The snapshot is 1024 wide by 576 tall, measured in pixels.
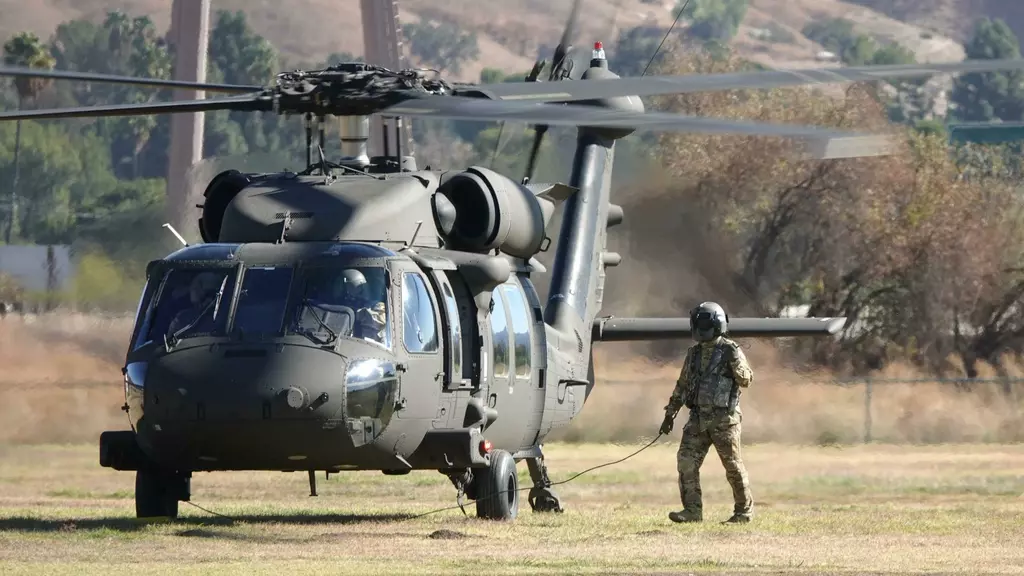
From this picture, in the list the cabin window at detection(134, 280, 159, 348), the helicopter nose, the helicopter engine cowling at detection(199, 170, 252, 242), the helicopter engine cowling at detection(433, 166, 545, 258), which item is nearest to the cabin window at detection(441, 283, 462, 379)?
the helicopter engine cowling at detection(433, 166, 545, 258)

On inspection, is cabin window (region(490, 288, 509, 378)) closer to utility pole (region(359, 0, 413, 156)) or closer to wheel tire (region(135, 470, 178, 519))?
wheel tire (region(135, 470, 178, 519))

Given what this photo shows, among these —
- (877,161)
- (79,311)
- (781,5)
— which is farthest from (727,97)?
(781,5)

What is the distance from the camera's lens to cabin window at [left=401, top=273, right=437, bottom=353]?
49.9 ft

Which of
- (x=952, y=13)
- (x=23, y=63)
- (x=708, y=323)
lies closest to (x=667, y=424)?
(x=708, y=323)

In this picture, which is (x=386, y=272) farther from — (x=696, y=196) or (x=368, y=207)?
(x=696, y=196)

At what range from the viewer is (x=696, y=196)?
108 ft

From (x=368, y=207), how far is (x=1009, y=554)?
564 centimetres

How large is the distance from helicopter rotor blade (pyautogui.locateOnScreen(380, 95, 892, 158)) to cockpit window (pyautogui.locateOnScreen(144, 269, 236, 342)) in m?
2.13

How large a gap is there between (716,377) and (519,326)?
1966mm

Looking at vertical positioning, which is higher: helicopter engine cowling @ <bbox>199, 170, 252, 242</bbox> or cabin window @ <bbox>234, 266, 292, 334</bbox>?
helicopter engine cowling @ <bbox>199, 170, 252, 242</bbox>

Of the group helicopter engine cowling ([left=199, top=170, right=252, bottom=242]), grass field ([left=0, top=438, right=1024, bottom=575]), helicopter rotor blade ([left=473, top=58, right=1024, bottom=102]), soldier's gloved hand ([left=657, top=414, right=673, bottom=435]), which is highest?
helicopter rotor blade ([left=473, top=58, right=1024, bottom=102])

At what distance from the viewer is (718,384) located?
16094mm

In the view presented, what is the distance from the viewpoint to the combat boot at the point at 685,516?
16.0 metres

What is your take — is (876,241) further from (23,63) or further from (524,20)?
(524,20)
